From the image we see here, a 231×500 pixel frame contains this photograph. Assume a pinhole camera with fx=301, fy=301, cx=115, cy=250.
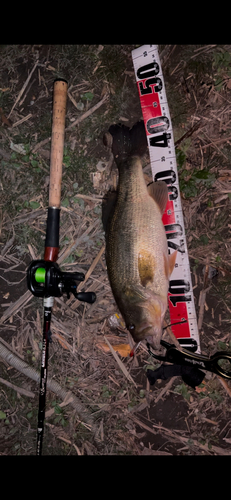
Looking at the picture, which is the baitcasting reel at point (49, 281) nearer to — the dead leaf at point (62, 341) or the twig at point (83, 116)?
the dead leaf at point (62, 341)

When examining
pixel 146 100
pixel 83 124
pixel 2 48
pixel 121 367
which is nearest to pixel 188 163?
pixel 146 100

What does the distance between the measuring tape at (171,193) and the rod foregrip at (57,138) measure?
3.08 ft

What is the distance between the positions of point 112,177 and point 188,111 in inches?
45.9

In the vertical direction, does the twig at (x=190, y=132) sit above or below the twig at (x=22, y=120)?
below

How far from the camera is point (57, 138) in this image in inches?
133

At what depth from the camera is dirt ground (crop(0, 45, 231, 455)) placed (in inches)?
138

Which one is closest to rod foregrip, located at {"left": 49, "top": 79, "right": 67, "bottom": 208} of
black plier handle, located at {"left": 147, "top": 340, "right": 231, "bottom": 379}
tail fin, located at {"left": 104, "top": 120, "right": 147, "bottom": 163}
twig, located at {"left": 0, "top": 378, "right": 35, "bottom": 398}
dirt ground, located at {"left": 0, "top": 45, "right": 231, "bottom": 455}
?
dirt ground, located at {"left": 0, "top": 45, "right": 231, "bottom": 455}

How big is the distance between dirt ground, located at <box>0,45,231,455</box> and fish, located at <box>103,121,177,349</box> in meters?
0.54

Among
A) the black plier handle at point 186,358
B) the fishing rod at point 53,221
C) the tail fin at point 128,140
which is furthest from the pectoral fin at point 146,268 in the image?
the tail fin at point 128,140

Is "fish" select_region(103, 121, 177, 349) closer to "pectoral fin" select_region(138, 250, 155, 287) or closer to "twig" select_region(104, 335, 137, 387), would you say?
"pectoral fin" select_region(138, 250, 155, 287)

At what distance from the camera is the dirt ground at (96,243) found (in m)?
3.49

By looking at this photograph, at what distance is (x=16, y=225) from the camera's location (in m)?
3.83

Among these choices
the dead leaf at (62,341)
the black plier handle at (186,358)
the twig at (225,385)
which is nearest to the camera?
the black plier handle at (186,358)
